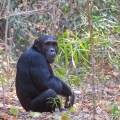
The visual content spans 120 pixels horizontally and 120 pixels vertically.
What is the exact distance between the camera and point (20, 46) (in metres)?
9.67

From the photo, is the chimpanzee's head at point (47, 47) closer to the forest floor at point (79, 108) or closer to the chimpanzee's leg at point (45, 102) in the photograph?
the chimpanzee's leg at point (45, 102)

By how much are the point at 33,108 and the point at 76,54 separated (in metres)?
1.01

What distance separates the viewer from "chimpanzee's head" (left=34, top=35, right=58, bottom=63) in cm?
587

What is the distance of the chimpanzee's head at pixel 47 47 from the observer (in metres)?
5.87

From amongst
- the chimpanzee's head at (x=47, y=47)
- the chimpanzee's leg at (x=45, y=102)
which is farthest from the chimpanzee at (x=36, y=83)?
the chimpanzee's head at (x=47, y=47)

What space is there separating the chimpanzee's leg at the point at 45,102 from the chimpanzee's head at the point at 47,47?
0.60 metres

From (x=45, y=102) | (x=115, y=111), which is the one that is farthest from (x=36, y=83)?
(x=115, y=111)

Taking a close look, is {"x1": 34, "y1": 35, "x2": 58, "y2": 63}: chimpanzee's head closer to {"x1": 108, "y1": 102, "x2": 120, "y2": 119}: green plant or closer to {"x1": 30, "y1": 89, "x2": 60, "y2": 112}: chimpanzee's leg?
{"x1": 30, "y1": 89, "x2": 60, "y2": 112}: chimpanzee's leg

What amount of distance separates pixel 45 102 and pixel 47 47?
0.89 m

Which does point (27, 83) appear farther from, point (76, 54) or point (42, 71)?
point (76, 54)

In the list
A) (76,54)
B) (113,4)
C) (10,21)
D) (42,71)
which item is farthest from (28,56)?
(113,4)

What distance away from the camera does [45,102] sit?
18.2 feet

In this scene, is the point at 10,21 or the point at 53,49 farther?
the point at 10,21

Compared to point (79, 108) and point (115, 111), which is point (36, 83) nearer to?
point (79, 108)
